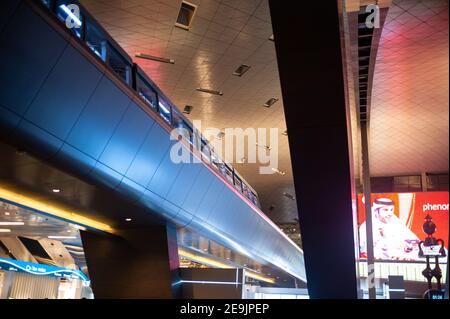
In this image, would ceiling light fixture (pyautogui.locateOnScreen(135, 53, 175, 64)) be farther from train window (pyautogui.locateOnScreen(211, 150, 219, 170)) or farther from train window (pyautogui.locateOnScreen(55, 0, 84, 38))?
train window (pyautogui.locateOnScreen(55, 0, 84, 38))

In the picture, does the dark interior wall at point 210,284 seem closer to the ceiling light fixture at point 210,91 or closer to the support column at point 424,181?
the ceiling light fixture at point 210,91

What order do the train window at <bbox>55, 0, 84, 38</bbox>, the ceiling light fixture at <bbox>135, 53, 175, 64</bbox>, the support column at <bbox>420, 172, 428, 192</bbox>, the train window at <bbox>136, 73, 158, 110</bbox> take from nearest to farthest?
the train window at <bbox>55, 0, 84, 38</bbox>, the train window at <bbox>136, 73, 158, 110</bbox>, the ceiling light fixture at <bbox>135, 53, 175, 64</bbox>, the support column at <bbox>420, 172, 428, 192</bbox>

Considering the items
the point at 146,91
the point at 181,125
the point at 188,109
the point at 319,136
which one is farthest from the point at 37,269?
the point at 319,136

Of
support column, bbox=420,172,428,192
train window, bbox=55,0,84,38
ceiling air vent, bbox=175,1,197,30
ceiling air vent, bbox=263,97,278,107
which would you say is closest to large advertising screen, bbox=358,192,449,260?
support column, bbox=420,172,428,192

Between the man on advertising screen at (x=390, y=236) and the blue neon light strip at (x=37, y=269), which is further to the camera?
the man on advertising screen at (x=390, y=236)

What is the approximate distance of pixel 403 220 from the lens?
98.7 ft

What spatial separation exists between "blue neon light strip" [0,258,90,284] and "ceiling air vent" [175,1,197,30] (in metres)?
14.1

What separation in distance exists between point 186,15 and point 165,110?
3350mm

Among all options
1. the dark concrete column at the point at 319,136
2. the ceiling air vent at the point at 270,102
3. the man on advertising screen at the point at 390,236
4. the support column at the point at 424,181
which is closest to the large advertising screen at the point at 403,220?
the man on advertising screen at the point at 390,236

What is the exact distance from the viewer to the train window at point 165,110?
39.3 feet

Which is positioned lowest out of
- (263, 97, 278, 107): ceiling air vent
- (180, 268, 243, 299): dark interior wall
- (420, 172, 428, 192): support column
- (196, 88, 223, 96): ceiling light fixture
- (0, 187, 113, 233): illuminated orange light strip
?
(180, 268, 243, 299): dark interior wall

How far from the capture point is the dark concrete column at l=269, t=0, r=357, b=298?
4.94 metres

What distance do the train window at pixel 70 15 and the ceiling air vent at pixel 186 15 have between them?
5276 mm

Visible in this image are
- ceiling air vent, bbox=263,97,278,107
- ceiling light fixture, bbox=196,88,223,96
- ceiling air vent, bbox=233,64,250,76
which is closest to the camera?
ceiling air vent, bbox=233,64,250,76
